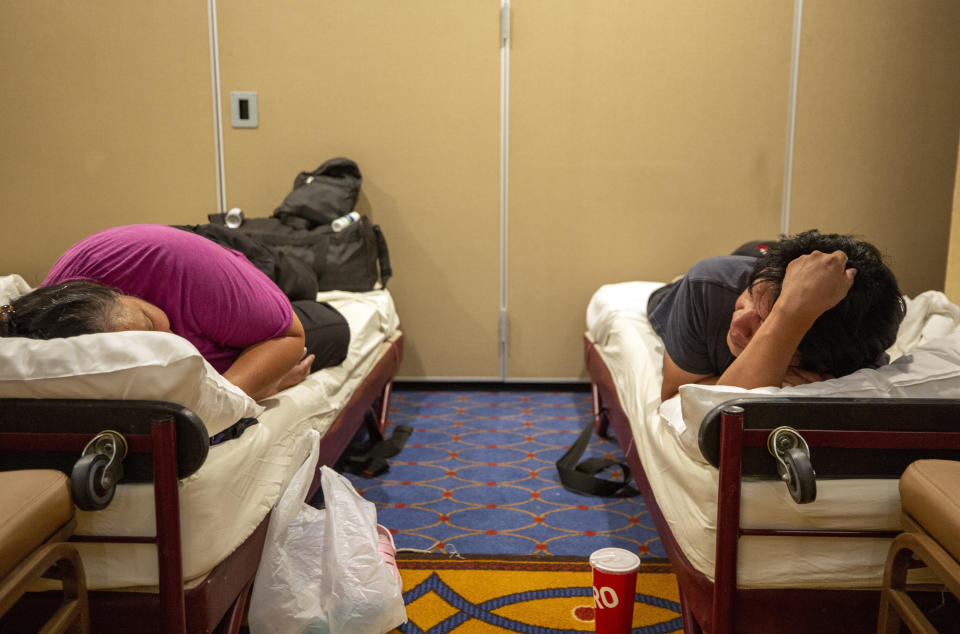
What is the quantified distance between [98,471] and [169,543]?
13cm

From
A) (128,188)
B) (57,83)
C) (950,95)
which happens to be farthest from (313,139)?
(950,95)

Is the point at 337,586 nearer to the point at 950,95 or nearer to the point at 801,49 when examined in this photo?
the point at 801,49

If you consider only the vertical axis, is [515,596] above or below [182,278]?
below

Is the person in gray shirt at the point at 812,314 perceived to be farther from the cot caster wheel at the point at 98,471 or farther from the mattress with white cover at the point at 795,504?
the cot caster wheel at the point at 98,471

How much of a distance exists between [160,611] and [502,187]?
95.6 inches

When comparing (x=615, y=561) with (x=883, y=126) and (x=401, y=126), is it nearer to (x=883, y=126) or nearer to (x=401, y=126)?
(x=401, y=126)

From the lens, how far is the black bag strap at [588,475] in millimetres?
2010

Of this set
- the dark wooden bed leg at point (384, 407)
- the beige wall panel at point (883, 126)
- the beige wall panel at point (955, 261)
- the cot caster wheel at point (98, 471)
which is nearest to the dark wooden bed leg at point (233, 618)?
the cot caster wheel at point (98, 471)

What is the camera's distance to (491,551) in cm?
166

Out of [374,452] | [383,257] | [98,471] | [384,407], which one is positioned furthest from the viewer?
[383,257]

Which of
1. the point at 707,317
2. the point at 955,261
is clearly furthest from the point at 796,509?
the point at 955,261

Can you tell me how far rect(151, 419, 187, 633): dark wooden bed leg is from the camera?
3.09 ft

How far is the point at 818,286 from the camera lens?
1130mm

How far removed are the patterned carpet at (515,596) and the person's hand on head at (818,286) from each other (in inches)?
25.4
